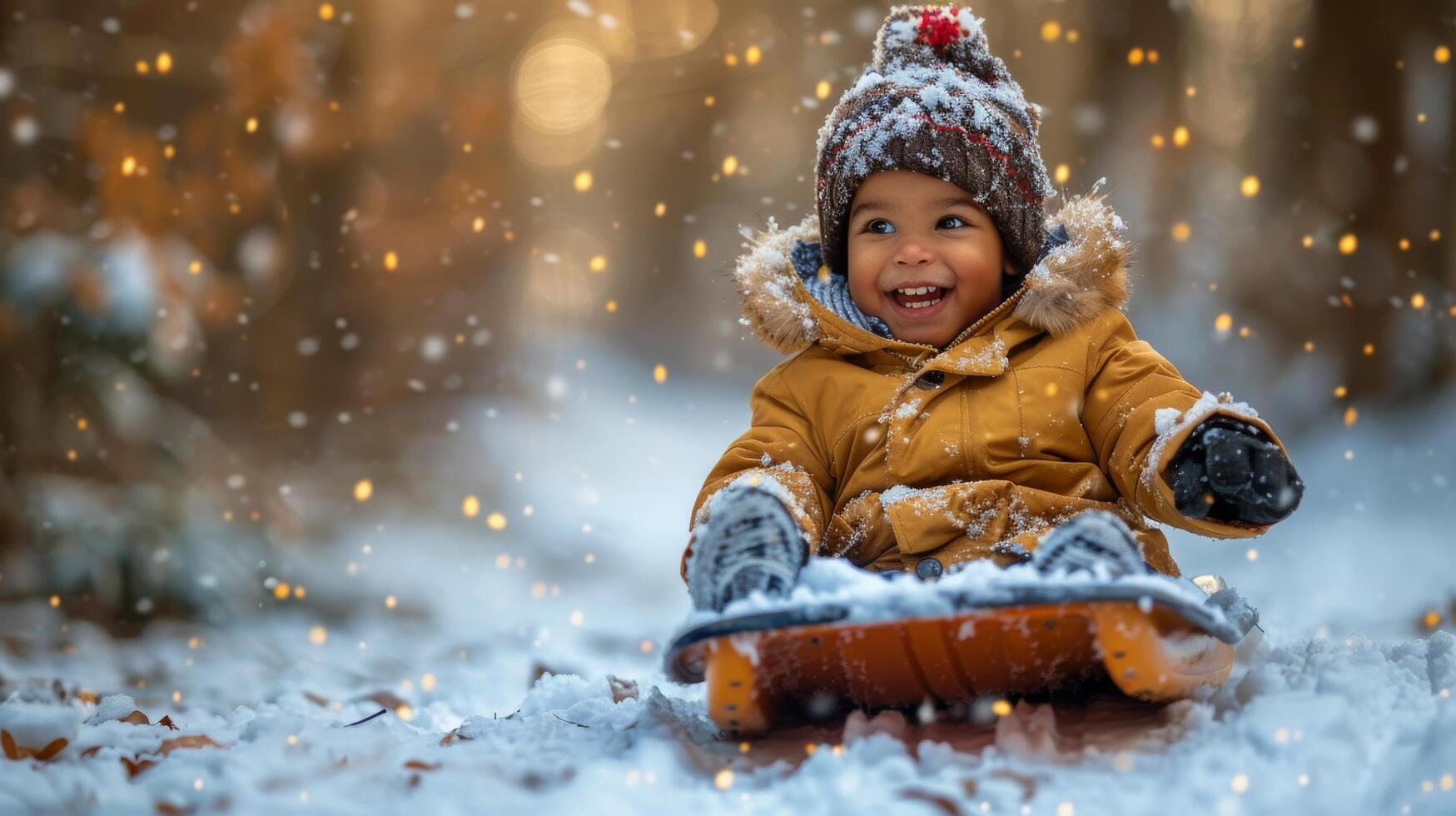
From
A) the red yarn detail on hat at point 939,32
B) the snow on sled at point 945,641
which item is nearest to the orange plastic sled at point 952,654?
the snow on sled at point 945,641

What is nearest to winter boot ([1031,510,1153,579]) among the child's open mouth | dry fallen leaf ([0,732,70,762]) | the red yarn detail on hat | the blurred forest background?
the child's open mouth

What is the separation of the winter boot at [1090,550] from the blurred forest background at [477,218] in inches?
64.1

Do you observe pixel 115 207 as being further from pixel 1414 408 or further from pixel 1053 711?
pixel 1414 408

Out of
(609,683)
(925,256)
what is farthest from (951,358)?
(609,683)

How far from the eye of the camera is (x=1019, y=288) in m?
1.54

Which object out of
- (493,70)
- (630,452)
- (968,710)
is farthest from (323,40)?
(968,710)

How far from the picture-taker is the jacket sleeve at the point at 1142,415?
→ 1.25m

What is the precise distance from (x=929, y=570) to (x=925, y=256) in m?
0.40

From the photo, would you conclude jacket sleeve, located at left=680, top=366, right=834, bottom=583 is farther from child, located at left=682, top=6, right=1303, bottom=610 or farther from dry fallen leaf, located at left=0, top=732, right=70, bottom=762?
dry fallen leaf, located at left=0, top=732, right=70, bottom=762

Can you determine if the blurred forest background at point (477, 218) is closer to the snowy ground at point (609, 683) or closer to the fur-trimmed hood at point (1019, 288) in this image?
the snowy ground at point (609, 683)

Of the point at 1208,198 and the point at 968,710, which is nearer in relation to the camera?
the point at 968,710

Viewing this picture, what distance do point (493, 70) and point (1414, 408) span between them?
7.14 feet

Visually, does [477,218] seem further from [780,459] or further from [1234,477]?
[1234,477]

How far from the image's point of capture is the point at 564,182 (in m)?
3.07
